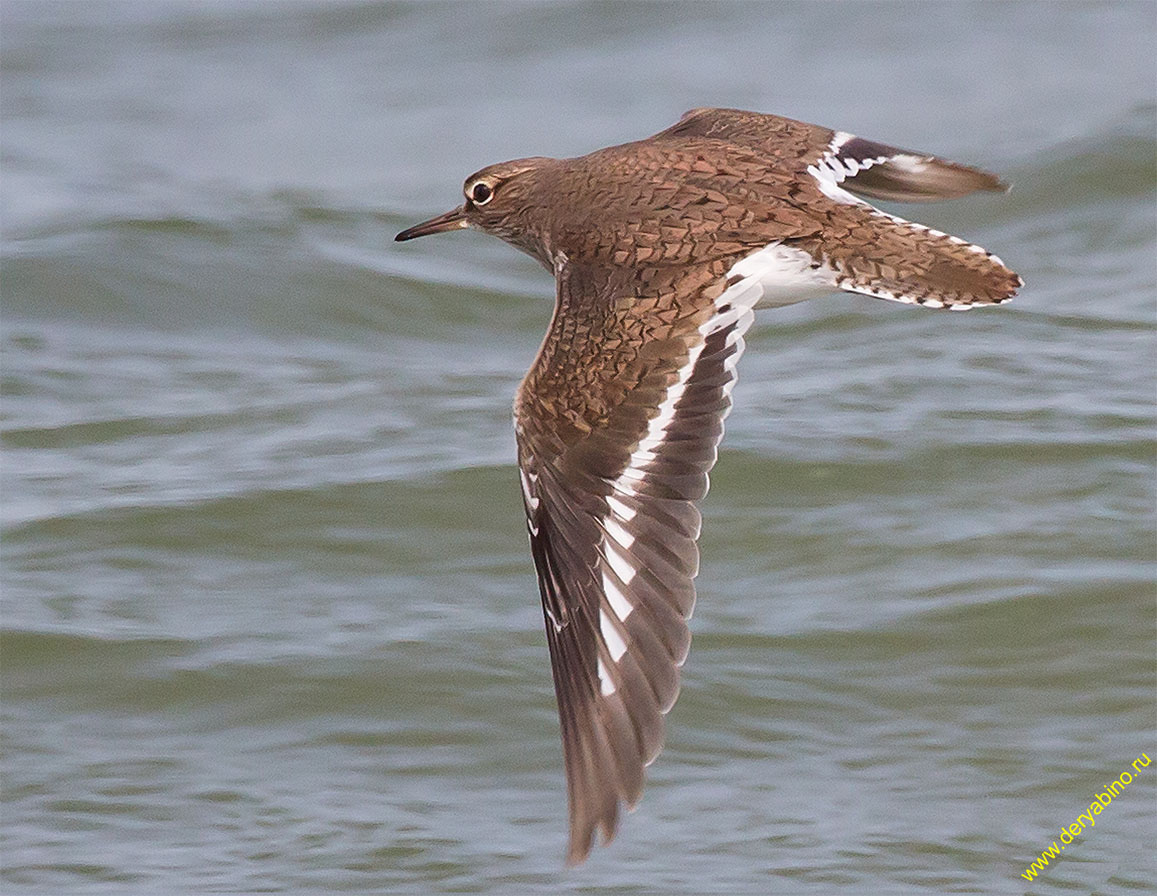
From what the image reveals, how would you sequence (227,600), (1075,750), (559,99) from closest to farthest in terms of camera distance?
(1075,750) < (227,600) < (559,99)

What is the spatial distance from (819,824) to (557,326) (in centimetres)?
170

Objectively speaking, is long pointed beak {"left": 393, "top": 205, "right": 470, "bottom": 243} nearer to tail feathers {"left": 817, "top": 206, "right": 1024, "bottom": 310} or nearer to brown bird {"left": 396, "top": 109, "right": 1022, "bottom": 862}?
brown bird {"left": 396, "top": 109, "right": 1022, "bottom": 862}

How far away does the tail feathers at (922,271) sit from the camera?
4824 millimetres

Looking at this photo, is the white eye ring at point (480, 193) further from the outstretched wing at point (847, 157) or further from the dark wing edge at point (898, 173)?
the dark wing edge at point (898, 173)

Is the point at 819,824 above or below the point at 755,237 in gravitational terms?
below

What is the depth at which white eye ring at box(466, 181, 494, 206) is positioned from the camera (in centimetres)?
581

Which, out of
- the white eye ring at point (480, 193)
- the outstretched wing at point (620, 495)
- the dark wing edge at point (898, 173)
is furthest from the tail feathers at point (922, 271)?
the white eye ring at point (480, 193)

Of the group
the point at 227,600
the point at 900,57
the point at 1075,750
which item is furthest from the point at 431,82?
the point at 1075,750

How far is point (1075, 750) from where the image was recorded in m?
6.19

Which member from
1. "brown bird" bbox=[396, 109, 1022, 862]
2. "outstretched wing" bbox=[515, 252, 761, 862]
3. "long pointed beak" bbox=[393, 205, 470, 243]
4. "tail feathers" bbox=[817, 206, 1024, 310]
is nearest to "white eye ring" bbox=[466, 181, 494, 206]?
"long pointed beak" bbox=[393, 205, 470, 243]

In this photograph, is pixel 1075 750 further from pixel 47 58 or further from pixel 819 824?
pixel 47 58

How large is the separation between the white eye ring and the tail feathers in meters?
1.24

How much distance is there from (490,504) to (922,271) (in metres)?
2.92

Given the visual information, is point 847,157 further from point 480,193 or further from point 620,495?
point 620,495
